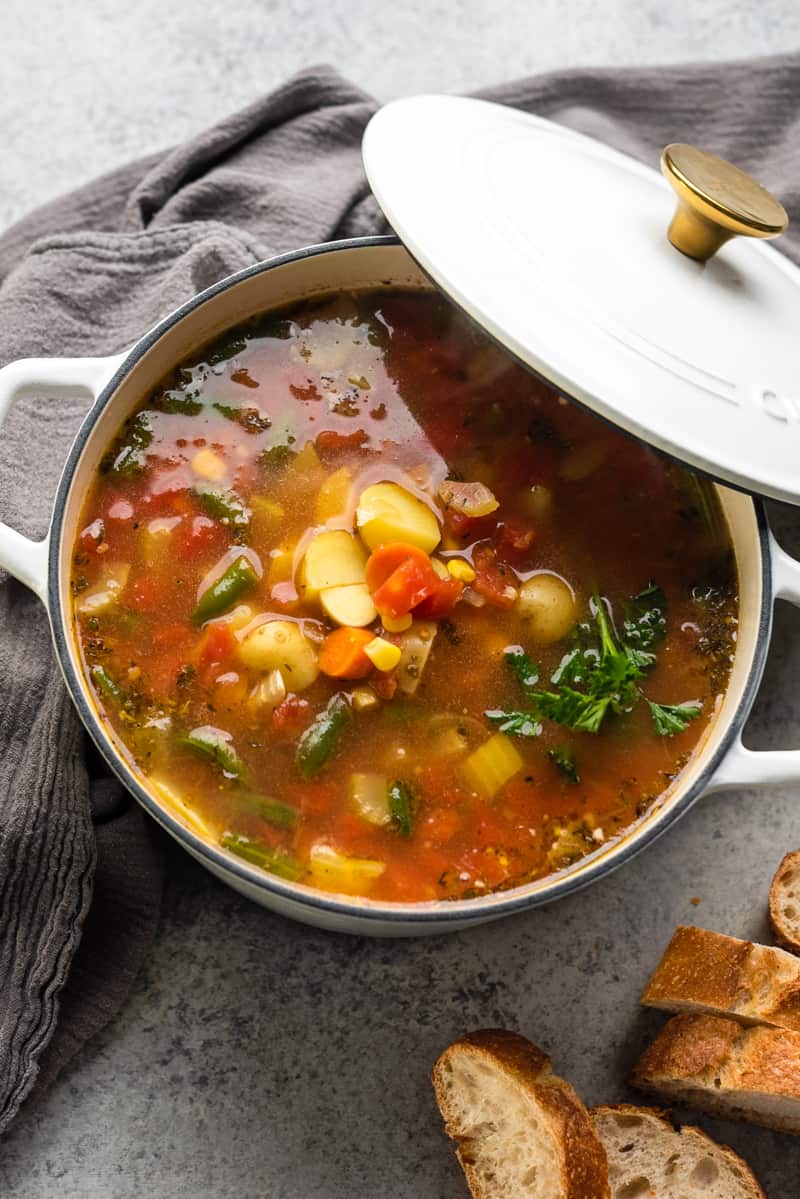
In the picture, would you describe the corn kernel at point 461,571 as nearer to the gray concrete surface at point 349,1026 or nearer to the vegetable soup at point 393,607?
the vegetable soup at point 393,607

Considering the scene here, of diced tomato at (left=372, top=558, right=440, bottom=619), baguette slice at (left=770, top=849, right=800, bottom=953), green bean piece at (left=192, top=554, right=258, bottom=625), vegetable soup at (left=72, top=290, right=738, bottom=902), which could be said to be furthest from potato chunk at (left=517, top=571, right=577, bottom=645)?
baguette slice at (left=770, top=849, right=800, bottom=953)

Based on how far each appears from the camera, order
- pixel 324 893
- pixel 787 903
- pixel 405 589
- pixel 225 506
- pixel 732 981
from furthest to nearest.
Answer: pixel 787 903 → pixel 732 981 → pixel 225 506 → pixel 405 589 → pixel 324 893

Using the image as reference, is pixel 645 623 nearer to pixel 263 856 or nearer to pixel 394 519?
pixel 394 519

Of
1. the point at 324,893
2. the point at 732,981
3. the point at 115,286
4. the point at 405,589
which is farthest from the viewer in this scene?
the point at 115,286

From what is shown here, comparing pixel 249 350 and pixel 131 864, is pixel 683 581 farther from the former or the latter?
pixel 131 864

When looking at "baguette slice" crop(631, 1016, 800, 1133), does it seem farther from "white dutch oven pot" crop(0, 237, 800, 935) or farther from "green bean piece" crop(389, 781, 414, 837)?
"green bean piece" crop(389, 781, 414, 837)

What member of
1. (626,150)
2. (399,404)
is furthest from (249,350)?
(626,150)

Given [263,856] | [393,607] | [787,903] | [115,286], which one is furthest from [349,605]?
[787,903]
